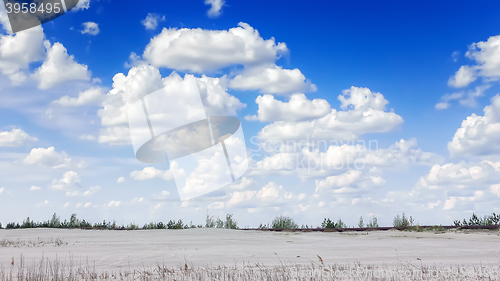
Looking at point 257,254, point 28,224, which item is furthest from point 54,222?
point 257,254

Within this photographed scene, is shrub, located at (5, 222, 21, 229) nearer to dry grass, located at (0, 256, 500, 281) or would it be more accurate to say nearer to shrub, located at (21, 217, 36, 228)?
shrub, located at (21, 217, 36, 228)

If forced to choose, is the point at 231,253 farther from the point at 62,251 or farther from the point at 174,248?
the point at 62,251

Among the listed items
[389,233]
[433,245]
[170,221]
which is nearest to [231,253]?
[433,245]

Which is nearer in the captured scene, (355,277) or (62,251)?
(355,277)

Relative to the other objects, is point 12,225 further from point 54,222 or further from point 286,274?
point 286,274

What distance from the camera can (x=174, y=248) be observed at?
15477 millimetres

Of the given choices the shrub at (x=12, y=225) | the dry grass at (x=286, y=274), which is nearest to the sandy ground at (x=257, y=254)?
the dry grass at (x=286, y=274)

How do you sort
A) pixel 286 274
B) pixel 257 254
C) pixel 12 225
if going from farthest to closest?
pixel 12 225 → pixel 257 254 → pixel 286 274

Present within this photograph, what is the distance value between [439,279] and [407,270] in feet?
4.27

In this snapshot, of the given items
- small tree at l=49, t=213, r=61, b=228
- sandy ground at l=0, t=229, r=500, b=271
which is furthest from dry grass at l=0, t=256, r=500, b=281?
small tree at l=49, t=213, r=61, b=228

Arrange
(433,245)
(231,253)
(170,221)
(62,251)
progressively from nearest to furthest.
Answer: (231,253)
(62,251)
(433,245)
(170,221)

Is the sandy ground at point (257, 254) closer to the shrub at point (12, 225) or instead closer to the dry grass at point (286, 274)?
the dry grass at point (286, 274)

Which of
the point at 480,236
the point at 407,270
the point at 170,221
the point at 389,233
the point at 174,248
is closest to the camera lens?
the point at 407,270

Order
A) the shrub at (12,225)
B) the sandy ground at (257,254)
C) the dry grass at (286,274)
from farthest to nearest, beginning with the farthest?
the shrub at (12,225), the sandy ground at (257,254), the dry grass at (286,274)
